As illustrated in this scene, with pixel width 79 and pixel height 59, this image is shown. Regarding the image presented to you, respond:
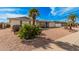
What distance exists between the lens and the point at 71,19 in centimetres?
604

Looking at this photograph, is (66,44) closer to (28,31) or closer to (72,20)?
(72,20)

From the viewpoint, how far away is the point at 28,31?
621 centimetres

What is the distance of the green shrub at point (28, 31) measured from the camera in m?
6.09

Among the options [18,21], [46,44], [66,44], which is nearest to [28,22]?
[18,21]

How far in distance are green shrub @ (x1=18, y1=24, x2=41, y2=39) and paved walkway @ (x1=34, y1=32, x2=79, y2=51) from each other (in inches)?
16.2

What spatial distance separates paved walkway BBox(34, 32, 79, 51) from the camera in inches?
232

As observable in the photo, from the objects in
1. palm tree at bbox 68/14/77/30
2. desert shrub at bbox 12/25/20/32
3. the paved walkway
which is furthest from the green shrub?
palm tree at bbox 68/14/77/30

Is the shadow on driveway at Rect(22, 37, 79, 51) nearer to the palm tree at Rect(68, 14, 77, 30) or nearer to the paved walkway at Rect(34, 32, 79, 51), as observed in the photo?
the paved walkway at Rect(34, 32, 79, 51)

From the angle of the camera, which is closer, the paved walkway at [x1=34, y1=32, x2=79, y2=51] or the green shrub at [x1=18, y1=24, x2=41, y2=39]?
the paved walkway at [x1=34, y1=32, x2=79, y2=51]

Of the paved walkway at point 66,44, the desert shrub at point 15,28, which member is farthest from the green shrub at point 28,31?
the paved walkway at point 66,44

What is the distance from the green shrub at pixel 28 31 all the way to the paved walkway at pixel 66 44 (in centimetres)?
41
